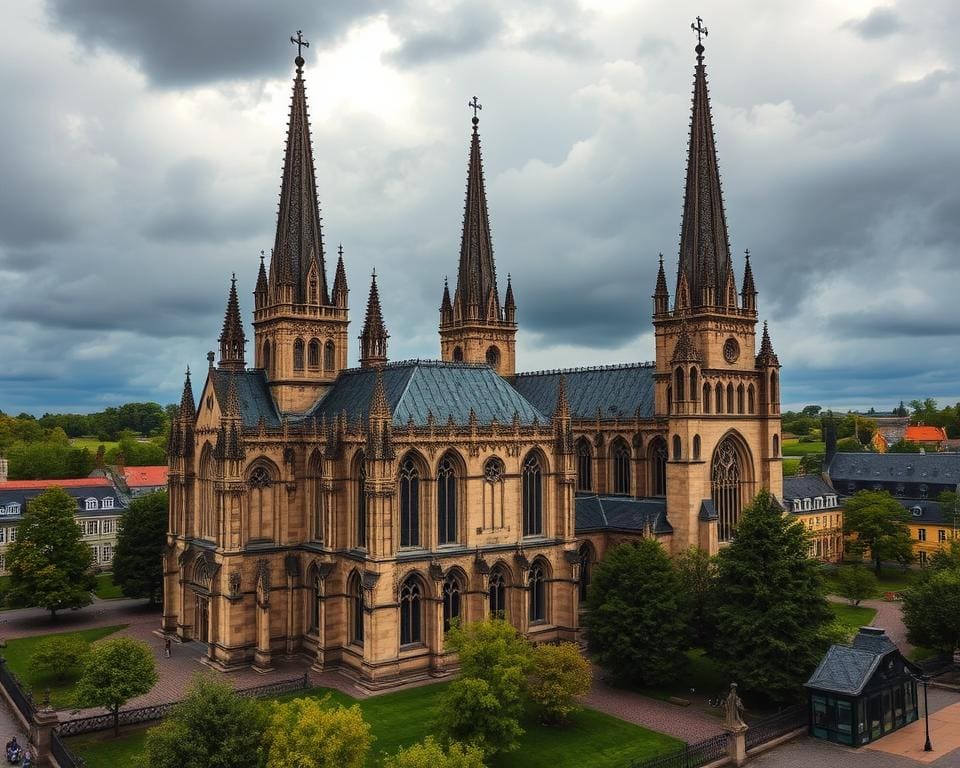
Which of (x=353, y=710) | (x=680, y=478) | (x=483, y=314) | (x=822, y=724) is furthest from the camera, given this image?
(x=483, y=314)

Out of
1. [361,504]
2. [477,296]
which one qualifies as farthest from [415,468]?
[477,296]

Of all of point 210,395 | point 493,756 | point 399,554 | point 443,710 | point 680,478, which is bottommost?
point 493,756

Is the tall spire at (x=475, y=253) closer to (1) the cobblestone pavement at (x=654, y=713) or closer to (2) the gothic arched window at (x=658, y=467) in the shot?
(2) the gothic arched window at (x=658, y=467)

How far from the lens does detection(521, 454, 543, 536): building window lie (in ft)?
184

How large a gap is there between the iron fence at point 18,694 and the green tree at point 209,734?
12869mm

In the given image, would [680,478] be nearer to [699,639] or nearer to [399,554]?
[699,639]

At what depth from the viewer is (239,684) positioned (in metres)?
49.8

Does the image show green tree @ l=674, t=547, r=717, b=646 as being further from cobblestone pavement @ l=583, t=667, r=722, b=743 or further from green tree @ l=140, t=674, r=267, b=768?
green tree @ l=140, t=674, r=267, b=768

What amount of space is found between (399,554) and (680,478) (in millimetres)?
22492

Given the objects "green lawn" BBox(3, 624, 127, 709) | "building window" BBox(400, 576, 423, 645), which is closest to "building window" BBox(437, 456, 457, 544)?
"building window" BBox(400, 576, 423, 645)

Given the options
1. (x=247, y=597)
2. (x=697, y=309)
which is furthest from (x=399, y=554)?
(x=697, y=309)

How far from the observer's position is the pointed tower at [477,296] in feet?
271

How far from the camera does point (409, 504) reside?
50906 mm

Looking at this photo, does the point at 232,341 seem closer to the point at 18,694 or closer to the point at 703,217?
the point at 18,694
